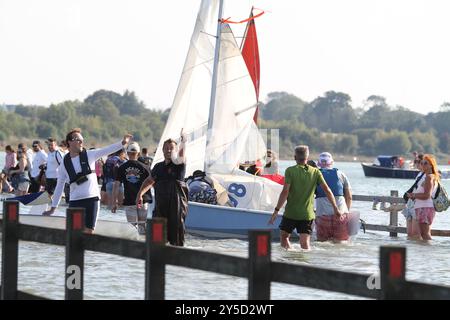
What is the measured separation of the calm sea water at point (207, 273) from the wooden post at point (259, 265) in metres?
4.60

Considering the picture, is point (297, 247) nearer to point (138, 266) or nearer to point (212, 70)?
point (138, 266)

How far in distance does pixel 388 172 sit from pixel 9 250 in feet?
273

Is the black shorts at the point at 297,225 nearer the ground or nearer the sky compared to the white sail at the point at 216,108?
nearer the ground

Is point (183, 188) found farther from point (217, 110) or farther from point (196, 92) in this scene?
point (196, 92)

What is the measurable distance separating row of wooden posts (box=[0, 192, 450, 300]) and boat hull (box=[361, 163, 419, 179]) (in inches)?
3057

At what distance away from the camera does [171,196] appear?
1380cm

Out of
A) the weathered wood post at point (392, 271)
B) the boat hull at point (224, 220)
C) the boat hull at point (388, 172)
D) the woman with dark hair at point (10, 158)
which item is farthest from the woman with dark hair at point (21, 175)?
the boat hull at point (388, 172)

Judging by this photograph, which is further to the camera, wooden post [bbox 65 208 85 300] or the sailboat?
the sailboat

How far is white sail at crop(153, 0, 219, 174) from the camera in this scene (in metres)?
23.1

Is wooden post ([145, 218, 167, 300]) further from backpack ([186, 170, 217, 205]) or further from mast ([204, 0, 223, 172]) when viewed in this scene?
mast ([204, 0, 223, 172])

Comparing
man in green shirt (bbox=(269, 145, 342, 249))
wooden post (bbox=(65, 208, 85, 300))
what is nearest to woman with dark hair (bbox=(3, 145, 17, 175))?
man in green shirt (bbox=(269, 145, 342, 249))

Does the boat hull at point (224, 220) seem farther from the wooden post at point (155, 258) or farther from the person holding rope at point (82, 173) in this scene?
the wooden post at point (155, 258)

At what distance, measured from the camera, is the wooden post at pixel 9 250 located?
9.66 metres

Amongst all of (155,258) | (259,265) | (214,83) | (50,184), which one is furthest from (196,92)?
(259,265)
